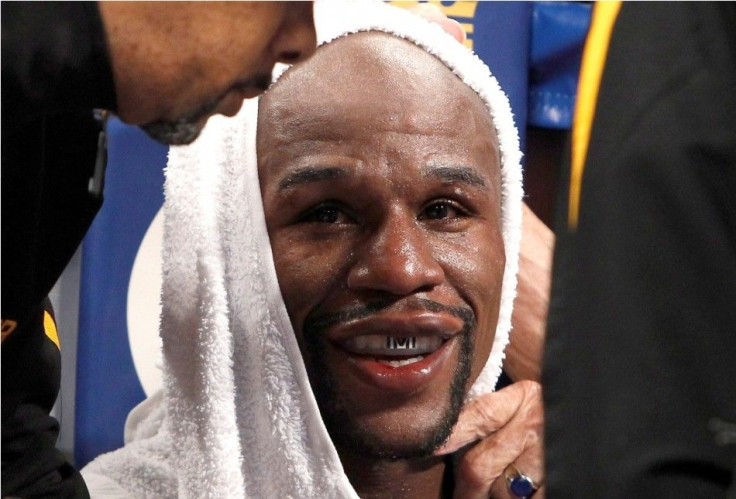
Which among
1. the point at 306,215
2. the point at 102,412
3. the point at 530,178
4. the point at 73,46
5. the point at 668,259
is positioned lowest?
the point at 102,412

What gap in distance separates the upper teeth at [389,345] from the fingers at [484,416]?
15 centimetres

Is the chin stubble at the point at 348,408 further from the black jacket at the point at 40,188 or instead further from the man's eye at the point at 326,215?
the black jacket at the point at 40,188

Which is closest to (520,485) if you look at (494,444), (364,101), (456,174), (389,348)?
(494,444)

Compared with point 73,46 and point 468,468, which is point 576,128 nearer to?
point 73,46

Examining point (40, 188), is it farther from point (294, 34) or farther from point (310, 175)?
point (310, 175)

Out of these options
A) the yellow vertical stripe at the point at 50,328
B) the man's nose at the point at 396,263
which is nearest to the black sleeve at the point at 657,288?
the man's nose at the point at 396,263

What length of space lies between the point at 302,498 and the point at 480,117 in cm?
48

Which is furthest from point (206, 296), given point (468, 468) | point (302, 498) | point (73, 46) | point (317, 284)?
point (73, 46)

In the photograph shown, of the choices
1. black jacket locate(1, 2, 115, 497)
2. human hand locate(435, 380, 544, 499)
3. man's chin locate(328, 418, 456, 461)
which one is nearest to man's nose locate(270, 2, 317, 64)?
black jacket locate(1, 2, 115, 497)

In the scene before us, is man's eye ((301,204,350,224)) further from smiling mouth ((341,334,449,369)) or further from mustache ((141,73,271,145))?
mustache ((141,73,271,145))

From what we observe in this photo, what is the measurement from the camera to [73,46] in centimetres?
67

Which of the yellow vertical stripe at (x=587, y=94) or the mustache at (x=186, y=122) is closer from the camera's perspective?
the yellow vertical stripe at (x=587, y=94)

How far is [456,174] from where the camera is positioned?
1.14 meters

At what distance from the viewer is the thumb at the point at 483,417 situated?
1226 mm
